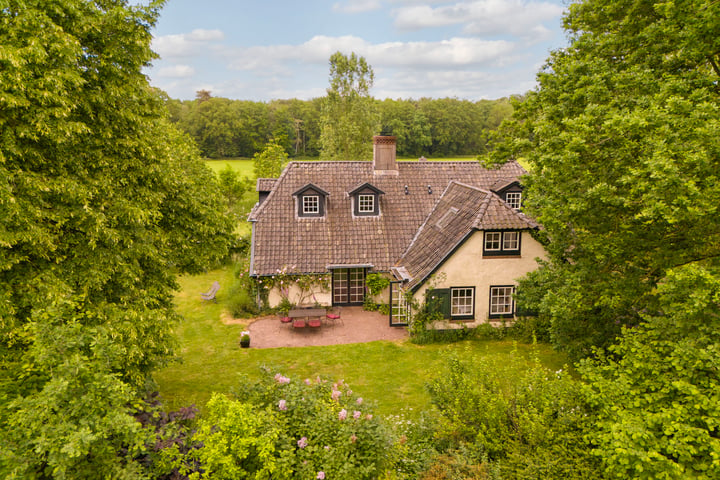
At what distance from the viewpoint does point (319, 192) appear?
22.4 metres

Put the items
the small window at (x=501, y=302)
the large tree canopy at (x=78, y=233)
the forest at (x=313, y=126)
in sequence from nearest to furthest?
the large tree canopy at (x=78, y=233) → the small window at (x=501, y=302) → the forest at (x=313, y=126)

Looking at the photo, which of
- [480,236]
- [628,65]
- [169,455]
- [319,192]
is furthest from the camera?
[319,192]

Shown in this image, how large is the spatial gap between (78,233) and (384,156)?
17145 mm

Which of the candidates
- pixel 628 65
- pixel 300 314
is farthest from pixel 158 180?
pixel 628 65

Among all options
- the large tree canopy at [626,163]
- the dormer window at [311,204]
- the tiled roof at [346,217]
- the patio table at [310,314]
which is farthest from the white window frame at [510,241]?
the dormer window at [311,204]

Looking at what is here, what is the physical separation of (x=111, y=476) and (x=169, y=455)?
0.96 metres

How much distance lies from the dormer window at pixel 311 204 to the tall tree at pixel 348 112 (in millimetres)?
24104

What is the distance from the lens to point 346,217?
23.2 metres

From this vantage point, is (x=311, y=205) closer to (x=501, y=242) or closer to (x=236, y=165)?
(x=501, y=242)

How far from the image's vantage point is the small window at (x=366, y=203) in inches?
919

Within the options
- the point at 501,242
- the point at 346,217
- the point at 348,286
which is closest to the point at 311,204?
the point at 346,217

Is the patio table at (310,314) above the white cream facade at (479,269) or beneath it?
beneath

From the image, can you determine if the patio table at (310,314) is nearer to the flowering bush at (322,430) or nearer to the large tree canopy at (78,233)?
the large tree canopy at (78,233)

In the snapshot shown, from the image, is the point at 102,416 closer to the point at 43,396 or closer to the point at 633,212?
the point at 43,396
